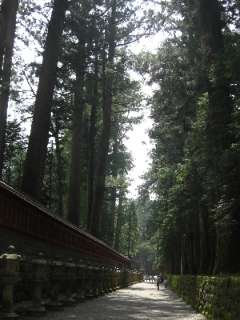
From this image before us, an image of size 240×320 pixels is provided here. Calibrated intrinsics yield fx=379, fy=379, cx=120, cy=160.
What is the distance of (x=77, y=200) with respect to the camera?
915 inches

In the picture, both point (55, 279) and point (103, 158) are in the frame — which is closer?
point (55, 279)

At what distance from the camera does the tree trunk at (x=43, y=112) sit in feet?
47.1

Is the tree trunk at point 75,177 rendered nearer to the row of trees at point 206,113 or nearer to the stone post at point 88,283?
the row of trees at point 206,113

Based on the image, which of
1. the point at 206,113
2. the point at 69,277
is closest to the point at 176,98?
the point at 206,113

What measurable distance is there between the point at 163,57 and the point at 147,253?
8944 centimetres

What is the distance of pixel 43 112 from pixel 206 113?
6994 millimetres

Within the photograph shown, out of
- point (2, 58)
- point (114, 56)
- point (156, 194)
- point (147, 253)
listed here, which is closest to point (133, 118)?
point (114, 56)

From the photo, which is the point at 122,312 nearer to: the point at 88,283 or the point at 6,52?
the point at 88,283

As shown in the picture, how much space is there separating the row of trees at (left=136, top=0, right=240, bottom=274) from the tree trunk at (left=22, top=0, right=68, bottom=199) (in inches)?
150

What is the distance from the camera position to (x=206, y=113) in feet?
39.1

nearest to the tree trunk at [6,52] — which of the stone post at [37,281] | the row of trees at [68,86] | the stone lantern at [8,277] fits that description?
the row of trees at [68,86]

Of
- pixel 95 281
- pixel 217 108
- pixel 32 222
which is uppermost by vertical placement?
pixel 217 108

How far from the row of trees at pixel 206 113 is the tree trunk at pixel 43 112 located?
12.5 feet

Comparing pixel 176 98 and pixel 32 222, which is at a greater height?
pixel 176 98
